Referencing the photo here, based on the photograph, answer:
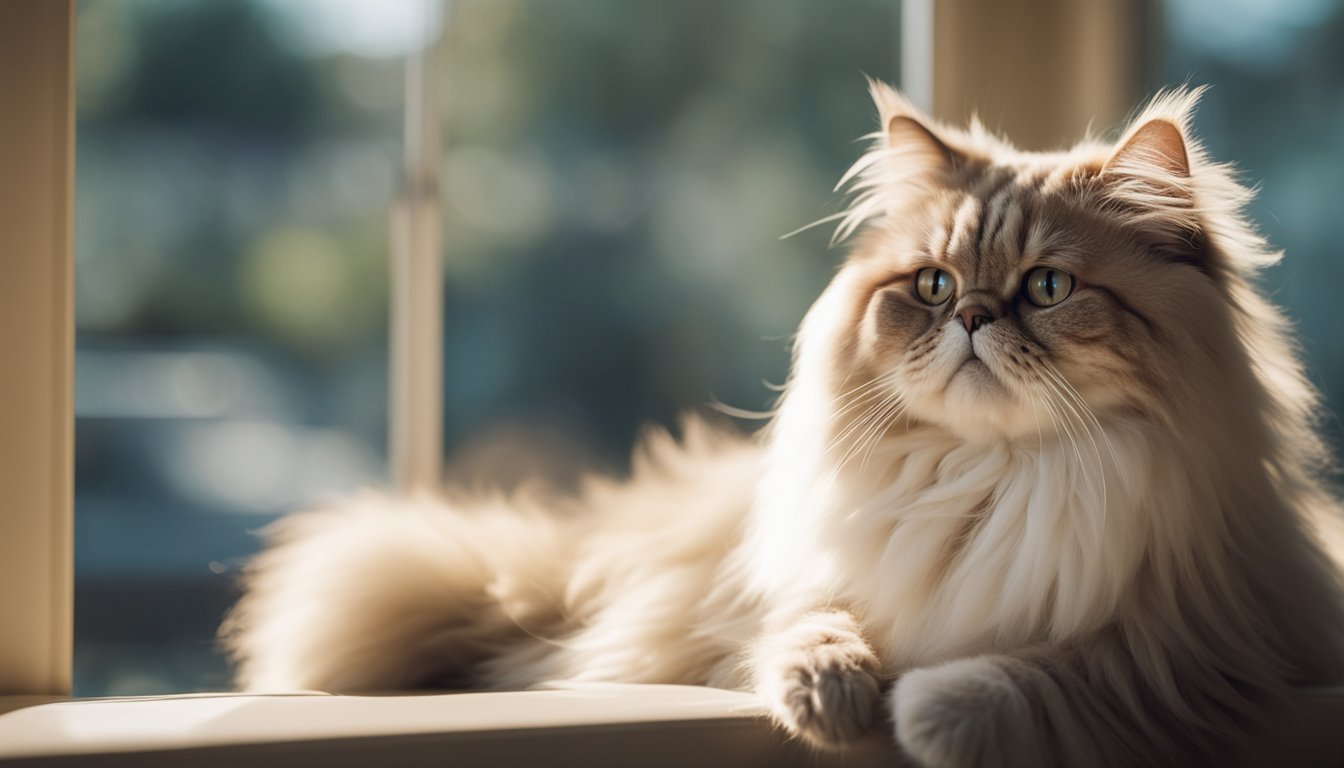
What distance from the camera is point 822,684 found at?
1.02 meters

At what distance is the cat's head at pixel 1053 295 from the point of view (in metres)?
1.09

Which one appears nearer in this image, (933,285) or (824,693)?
(824,693)

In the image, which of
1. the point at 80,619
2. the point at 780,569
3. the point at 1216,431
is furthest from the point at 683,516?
the point at 80,619

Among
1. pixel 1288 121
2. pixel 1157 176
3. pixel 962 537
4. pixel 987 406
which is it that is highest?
pixel 1288 121

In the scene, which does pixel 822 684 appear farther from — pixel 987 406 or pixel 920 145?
pixel 920 145

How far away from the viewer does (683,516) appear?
5.13 feet

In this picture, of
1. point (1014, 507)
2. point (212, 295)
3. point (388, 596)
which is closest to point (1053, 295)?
point (1014, 507)

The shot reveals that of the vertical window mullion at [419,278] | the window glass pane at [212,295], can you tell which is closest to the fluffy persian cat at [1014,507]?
the vertical window mullion at [419,278]

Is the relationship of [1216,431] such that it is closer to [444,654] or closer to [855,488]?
[855,488]

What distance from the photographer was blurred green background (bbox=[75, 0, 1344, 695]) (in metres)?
1.96

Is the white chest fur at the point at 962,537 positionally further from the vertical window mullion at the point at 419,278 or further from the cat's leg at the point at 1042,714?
the vertical window mullion at the point at 419,278

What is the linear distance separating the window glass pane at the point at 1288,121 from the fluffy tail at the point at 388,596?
1.50 meters

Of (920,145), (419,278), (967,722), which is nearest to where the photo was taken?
(967,722)

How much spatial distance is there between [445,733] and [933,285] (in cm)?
75
